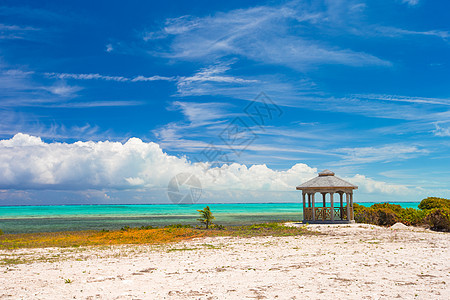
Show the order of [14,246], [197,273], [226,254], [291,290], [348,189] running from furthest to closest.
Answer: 1. [348,189]
2. [14,246]
3. [226,254]
4. [197,273]
5. [291,290]

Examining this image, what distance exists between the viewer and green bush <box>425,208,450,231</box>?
27156 millimetres

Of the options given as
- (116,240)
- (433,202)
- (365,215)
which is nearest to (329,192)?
(365,215)

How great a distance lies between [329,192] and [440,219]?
852 centimetres

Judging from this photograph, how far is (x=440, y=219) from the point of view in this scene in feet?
90.8

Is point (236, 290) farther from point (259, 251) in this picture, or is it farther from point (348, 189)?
point (348, 189)

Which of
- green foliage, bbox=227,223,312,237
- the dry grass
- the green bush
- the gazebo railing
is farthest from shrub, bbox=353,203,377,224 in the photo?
the dry grass

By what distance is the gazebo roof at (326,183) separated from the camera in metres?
30.9

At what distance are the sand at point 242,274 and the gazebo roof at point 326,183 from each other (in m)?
13.7

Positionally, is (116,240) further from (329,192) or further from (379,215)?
(379,215)

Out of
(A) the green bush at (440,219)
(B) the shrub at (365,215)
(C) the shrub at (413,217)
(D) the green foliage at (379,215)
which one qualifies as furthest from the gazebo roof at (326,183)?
(A) the green bush at (440,219)

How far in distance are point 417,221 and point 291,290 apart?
27.4 m

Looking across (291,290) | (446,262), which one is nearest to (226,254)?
(291,290)

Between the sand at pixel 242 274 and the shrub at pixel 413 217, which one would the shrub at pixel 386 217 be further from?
the sand at pixel 242 274

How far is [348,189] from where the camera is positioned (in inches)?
1227
